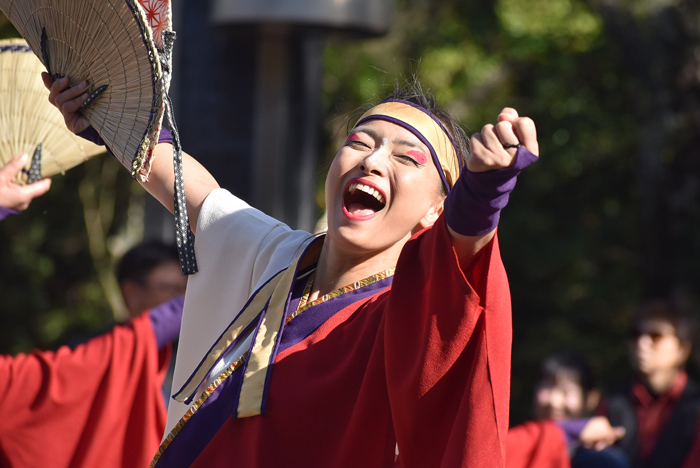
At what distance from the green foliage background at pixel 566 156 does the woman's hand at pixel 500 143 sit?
5350 millimetres

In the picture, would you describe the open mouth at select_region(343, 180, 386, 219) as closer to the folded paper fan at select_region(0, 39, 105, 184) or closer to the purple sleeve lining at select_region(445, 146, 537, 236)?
the purple sleeve lining at select_region(445, 146, 537, 236)

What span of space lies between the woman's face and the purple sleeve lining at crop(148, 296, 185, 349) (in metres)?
1.24

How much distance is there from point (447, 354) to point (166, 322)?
1687mm

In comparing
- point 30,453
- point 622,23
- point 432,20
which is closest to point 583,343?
point 622,23

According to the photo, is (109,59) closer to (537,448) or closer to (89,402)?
(89,402)

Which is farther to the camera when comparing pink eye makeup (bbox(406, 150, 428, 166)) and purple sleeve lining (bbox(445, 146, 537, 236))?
pink eye makeup (bbox(406, 150, 428, 166))

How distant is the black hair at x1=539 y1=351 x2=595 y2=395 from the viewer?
12.9 feet

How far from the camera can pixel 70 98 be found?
2.01m

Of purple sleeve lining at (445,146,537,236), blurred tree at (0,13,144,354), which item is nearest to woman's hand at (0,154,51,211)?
purple sleeve lining at (445,146,537,236)

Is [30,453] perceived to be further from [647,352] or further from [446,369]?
[647,352]

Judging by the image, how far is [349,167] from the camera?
1.87 metres

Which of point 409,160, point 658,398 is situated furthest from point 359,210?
point 658,398

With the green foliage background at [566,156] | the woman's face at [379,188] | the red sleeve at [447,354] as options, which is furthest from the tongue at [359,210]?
the green foliage background at [566,156]

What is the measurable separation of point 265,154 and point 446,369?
2641 millimetres
